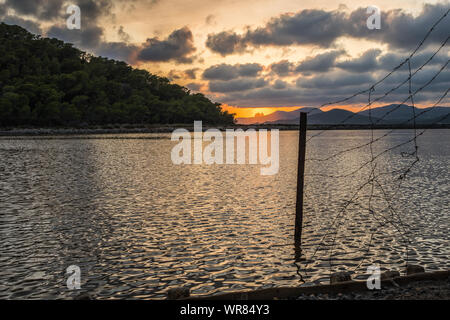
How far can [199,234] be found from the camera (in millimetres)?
18094

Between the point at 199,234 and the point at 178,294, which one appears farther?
the point at 199,234

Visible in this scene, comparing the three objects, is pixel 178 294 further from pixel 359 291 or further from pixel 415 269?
Result: pixel 415 269

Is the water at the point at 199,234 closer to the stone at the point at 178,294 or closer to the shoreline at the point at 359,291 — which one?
the stone at the point at 178,294

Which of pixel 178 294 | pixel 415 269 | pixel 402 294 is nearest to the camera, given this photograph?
pixel 178 294

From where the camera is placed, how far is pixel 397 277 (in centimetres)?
1014

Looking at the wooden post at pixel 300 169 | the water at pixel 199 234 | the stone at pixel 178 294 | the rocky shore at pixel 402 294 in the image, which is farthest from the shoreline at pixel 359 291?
the wooden post at pixel 300 169

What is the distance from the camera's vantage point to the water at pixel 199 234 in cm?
1280

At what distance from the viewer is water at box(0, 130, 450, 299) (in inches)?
504

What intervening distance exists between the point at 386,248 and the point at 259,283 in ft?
20.9

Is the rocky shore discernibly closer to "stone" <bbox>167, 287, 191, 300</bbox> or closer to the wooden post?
"stone" <bbox>167, 287, 191, 300</bbox>

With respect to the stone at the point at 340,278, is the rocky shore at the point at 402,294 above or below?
below

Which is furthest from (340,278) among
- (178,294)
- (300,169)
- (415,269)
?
(300,169)
